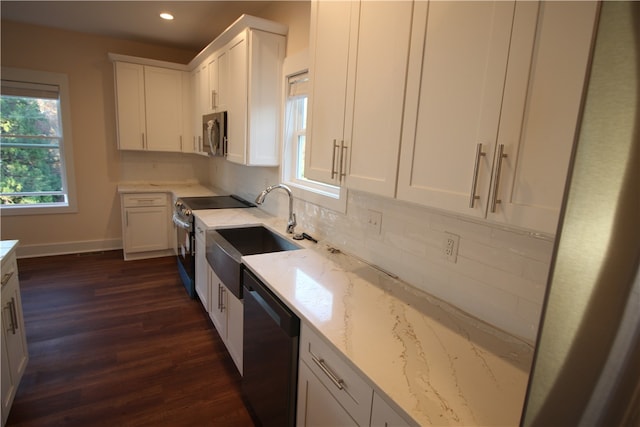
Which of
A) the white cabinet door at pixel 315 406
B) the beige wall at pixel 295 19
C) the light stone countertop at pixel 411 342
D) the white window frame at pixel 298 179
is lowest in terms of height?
the white cabinet door at pixel 315 406

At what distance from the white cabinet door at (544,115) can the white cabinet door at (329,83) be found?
74cm

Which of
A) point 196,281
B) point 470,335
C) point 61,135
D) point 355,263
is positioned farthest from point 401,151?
point 61,135

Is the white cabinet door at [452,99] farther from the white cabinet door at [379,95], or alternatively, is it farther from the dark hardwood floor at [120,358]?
the dark hardwood floor at [120,358]

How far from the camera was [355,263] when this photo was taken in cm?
185

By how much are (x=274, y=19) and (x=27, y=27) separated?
3.00 m

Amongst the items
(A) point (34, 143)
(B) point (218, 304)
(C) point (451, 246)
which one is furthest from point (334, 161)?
(A) point (34, 143)

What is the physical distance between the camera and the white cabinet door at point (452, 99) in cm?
89

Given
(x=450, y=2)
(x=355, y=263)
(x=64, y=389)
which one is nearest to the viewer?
(x=450, y=2)

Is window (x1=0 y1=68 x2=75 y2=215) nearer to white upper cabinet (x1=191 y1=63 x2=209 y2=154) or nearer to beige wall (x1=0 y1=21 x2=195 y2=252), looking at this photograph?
beige wall (x1=0 y1=21 x2=195 y2=252)

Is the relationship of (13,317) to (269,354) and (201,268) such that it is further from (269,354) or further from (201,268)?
(269,354)

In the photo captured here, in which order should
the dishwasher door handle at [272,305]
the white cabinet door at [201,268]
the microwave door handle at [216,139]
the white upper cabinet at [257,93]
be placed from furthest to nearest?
the microwave door handle at [216,139] < the white cabinet door at [201,268] < the white upper cabinet at [257,93] < the dishwasher door handle at [272,305]

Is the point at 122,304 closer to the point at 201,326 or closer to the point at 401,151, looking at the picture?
the point at 201,326

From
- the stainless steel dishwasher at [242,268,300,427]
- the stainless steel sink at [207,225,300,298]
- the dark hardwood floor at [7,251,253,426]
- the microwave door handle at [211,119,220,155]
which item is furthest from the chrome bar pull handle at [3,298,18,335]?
the microwave door handle at [211,119,220,155]

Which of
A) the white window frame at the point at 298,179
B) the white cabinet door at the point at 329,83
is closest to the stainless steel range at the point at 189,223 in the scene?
the white window frame at the point at 298,179
